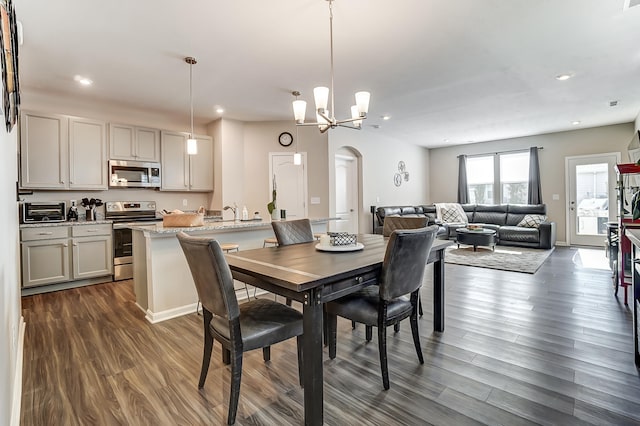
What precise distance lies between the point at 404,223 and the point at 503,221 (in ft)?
18.4

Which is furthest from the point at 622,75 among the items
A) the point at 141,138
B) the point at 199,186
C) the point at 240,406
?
the point at 141,138

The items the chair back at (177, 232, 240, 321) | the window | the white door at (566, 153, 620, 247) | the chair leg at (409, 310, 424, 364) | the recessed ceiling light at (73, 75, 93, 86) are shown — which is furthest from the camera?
the window

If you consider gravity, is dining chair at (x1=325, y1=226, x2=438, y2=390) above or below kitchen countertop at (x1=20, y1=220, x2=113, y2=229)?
below

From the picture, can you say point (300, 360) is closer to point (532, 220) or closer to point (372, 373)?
point (372, 373)

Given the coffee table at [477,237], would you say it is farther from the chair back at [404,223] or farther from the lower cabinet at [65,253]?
the lower cabinet at [65,253]

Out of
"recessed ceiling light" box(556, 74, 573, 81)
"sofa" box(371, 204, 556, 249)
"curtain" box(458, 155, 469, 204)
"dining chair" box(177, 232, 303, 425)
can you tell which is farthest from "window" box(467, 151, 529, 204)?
"dining chair" box(177, 232, 303, 425)

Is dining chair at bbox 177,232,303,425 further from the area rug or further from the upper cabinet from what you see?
the area rug

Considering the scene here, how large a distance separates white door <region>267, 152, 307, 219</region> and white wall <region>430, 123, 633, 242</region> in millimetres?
5121

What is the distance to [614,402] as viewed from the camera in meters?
1.71

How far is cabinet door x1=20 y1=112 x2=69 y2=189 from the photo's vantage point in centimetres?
412

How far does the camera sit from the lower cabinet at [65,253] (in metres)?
3.97

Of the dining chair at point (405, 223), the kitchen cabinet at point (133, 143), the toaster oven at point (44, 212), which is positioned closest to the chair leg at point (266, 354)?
the dining chair at point (405, 223)

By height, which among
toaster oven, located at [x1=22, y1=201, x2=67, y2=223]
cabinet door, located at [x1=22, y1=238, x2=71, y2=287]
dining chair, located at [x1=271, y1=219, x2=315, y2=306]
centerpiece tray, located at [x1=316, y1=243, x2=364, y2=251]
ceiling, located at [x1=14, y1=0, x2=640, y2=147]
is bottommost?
cabinet door, located at [x1=22, y1=238, x2=71, y2=287]

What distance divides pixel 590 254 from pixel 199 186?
7.37 meters
